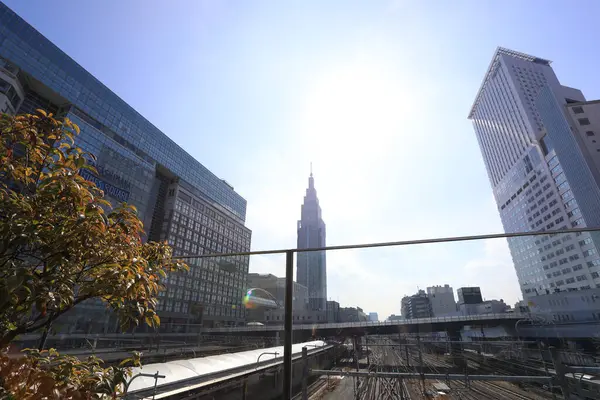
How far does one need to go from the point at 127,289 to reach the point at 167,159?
62.9 meters

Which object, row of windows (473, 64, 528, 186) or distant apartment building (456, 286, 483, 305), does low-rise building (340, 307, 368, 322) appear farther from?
row of windows (473, 64, 528, 186)

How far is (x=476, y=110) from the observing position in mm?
109375

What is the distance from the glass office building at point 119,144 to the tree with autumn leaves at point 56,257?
3414cm

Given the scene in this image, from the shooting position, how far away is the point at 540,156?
70.4m

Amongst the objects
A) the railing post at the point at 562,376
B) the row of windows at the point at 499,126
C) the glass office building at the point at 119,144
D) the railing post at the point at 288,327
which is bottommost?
the railing post at the point at 562,376

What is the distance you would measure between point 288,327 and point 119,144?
5204cm

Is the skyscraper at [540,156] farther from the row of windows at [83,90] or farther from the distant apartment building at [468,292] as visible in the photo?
the row of windows at [83,90]

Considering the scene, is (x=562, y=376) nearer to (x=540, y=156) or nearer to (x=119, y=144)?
(x=119, y=144)

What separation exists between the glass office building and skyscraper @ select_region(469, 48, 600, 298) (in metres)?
58.0

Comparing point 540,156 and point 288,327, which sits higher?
point 540,156

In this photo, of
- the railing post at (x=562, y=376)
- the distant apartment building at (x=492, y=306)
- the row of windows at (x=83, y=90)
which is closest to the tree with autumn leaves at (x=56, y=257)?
the distant apartment building at (x=492, y=306)

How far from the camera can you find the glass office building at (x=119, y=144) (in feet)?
113

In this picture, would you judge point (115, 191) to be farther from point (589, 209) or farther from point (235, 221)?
point (589, 209)

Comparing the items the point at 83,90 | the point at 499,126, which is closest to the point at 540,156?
the point at 499,126
